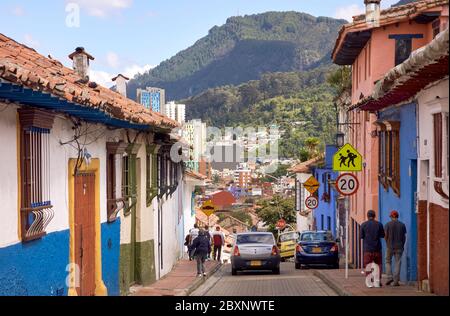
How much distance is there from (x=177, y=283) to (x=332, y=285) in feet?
14.6

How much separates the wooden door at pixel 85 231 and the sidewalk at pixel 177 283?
3676 mm

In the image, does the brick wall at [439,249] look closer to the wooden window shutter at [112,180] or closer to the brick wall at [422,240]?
the brick wall at [422,240]

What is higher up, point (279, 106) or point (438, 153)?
point (279, 106)

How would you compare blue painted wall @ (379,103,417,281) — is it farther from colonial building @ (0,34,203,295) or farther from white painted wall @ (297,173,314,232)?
white painted wall @ (297,173,314,232)

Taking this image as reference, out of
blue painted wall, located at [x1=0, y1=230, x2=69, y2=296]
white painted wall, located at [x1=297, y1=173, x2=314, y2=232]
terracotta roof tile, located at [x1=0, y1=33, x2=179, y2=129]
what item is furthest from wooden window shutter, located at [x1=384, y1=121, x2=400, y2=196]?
white painted wall, located at [x1=297, y1=173, x2=314, y2=232]

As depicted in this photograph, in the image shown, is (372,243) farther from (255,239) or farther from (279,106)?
(279,106)

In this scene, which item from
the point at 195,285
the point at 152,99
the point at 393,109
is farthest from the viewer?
the point at 152,99

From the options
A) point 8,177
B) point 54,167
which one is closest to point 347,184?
point 54,167

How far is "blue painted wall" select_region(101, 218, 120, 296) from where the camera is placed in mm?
17000

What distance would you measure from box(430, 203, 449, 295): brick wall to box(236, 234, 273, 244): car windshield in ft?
43.4

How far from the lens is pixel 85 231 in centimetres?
1531

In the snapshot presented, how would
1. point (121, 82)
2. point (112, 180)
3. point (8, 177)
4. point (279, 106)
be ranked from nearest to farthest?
point (8, 177)
point (112, 180)
point (121, 82)
point (279, 106)

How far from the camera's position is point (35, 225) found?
11742 mm

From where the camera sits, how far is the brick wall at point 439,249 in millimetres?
13875
